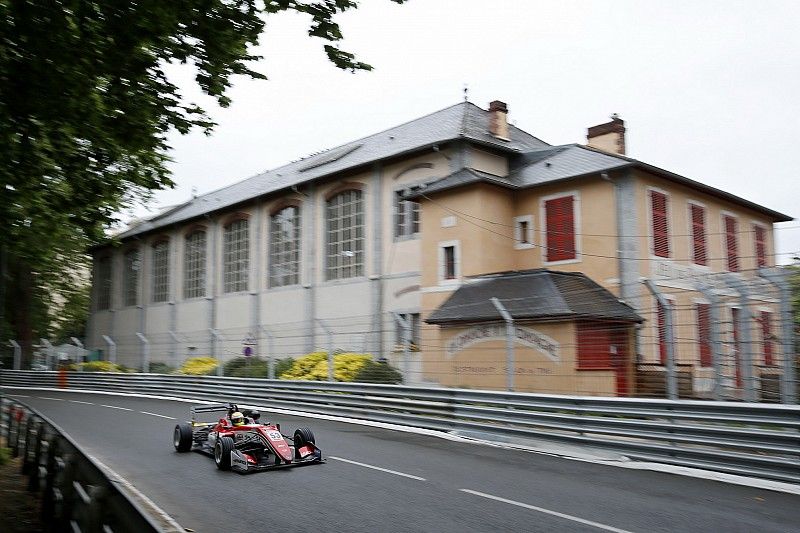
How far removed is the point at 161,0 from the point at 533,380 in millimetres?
14592

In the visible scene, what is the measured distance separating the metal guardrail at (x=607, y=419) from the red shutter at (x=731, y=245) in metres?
16.1

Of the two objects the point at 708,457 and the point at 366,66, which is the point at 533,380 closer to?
the point at 708,457

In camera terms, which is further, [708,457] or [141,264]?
[141,264]

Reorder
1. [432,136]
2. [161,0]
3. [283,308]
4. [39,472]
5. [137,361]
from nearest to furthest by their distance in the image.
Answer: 1. [161,0]
2. [39,472]
3. [432,136]
4. [283,308]
5. [137,361]

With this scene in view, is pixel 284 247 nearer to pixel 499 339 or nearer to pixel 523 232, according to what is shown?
pixel 523 232

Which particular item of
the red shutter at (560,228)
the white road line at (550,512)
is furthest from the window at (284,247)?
the white road line at (550,512)

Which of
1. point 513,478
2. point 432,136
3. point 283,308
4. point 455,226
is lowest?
point 513,478

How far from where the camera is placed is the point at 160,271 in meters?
43.2

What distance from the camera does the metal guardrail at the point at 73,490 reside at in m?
3.58

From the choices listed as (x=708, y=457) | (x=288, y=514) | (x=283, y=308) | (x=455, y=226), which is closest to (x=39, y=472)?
(x=288, y=514)

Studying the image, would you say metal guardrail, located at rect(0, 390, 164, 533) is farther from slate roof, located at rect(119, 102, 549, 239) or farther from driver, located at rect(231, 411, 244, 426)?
slate roof, located at rect(119, 102, 549, 239)

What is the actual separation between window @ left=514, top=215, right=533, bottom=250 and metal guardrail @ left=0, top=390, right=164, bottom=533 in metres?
17.8

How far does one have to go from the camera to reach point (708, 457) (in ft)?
31.1

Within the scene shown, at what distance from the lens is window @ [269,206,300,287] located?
32812 mm
